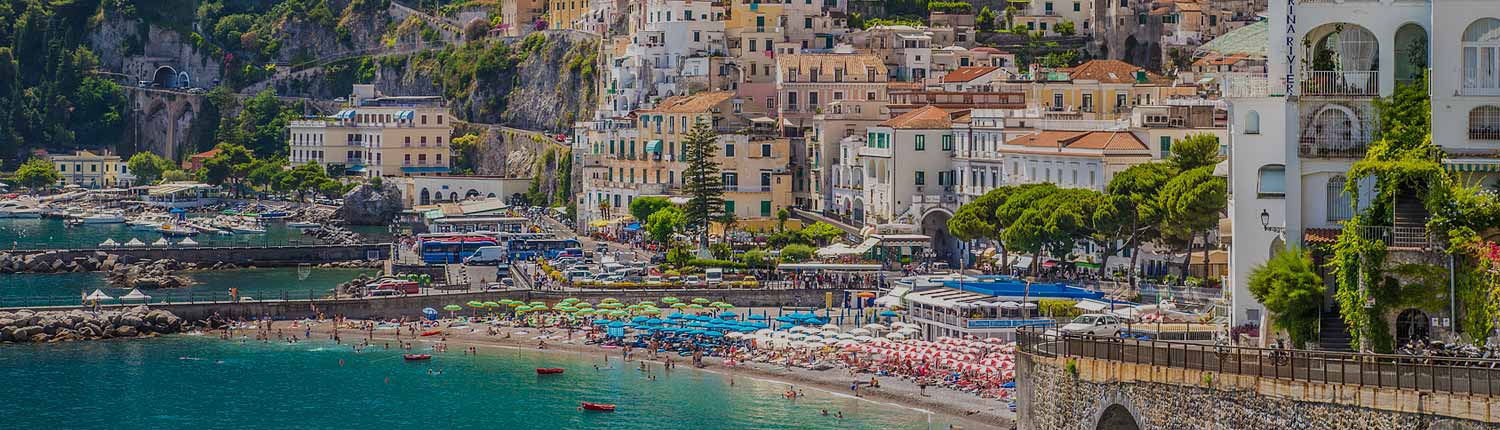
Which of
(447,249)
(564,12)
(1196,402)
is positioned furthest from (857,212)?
A: (564,12)

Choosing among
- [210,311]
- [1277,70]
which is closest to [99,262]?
[210,311]

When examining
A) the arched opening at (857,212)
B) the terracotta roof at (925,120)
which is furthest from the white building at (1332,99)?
the arched opening at (857,212)

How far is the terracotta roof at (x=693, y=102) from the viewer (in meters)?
108

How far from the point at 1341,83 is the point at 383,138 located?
118 m

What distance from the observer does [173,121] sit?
18725 centimetres

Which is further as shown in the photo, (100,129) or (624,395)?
(100,129)

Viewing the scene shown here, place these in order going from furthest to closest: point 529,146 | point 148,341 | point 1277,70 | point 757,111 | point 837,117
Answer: point 529,146, point 757,111, point 837,117, point 148,341, point 1277,70

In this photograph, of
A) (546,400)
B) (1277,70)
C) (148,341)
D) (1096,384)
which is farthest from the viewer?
(148,341)

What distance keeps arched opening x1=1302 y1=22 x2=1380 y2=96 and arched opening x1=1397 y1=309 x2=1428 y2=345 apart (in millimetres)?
5202

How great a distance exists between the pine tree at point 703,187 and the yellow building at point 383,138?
5247cm

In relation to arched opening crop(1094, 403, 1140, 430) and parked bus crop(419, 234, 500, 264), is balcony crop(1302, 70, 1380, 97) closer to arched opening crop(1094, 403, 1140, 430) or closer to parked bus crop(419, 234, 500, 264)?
arched opening crop(1094, 403, 1140, 430)

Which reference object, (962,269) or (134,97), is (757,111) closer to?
(962,269)

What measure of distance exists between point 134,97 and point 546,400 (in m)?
134

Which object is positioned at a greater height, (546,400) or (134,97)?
(134,97)
